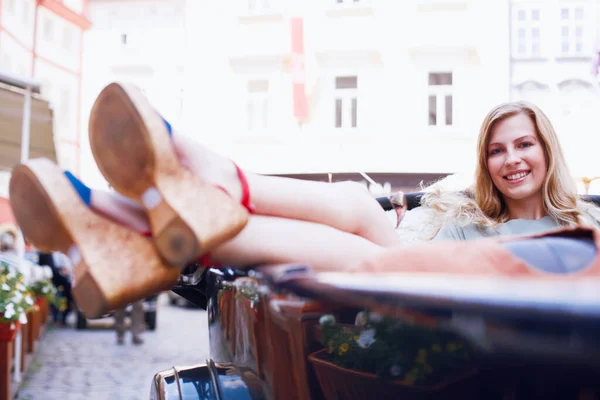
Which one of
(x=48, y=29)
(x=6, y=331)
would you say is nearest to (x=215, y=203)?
(x=6, y=331)

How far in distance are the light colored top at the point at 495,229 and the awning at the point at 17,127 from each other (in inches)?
149

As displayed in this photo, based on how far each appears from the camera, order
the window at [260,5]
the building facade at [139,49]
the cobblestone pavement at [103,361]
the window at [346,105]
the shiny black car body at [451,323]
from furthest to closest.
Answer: the building facade at [139,49]
the window at [260,5]
the window at [346,105]
the cobblestone pavement at [103,361]
the shiny black car body at [451,323]

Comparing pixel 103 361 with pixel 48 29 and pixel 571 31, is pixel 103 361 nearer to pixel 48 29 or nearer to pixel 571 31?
pixel 571 31

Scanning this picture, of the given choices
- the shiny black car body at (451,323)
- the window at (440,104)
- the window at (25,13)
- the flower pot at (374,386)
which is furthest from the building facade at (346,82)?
the flower pot at (374,386)

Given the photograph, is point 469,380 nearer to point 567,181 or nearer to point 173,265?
point 173,265

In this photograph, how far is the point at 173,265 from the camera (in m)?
0.98

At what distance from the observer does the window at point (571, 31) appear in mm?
11867

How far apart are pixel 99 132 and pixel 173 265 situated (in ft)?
1.00

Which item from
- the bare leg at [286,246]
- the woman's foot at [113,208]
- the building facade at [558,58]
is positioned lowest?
the bare leg at [286,246]

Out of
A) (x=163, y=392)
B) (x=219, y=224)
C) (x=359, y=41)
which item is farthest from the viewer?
(x=359, y=41)

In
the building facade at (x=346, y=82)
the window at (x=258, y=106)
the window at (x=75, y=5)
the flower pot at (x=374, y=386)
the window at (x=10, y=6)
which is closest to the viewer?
the flower pot at (x=374, y=386)

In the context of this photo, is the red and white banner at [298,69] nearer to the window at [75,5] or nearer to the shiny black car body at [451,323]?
the window at [75,5]

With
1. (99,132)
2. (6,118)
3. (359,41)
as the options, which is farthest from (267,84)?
(99,132)

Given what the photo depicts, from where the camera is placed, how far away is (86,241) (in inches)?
39.5
